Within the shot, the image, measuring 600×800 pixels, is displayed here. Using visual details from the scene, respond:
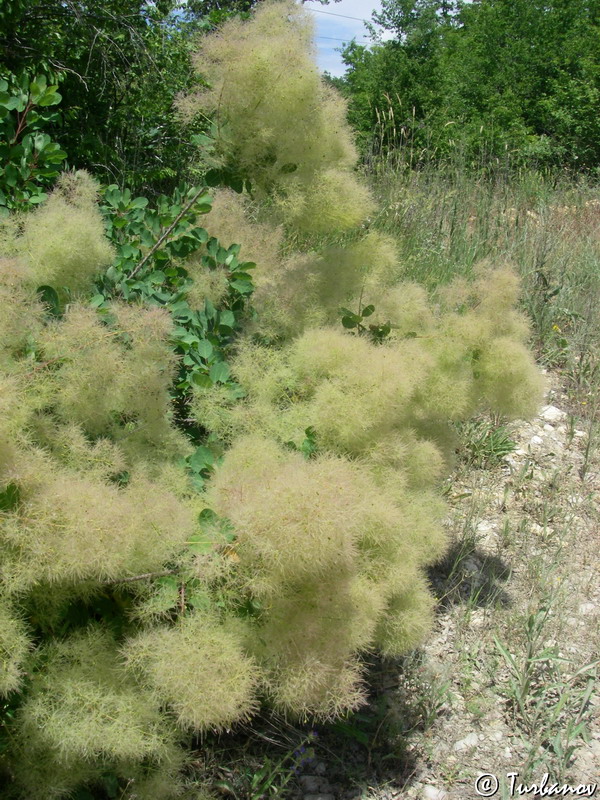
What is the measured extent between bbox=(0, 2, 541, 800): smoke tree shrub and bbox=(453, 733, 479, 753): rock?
1.50ft

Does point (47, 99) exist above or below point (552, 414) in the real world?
above

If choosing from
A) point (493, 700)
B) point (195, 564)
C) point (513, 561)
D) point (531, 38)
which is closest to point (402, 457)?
point (195, 564)

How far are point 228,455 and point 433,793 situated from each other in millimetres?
1028

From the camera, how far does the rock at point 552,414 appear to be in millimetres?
3486

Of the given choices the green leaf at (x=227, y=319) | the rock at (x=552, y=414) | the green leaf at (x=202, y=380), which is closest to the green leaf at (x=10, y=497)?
the green leaf at (x=202, y=380)

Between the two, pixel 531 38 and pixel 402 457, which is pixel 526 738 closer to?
pixel 402 457

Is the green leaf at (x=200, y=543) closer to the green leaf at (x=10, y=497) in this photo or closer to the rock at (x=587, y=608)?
the green leaf at (x=10, y=497)

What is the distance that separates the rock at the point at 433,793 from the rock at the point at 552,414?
2154 mm

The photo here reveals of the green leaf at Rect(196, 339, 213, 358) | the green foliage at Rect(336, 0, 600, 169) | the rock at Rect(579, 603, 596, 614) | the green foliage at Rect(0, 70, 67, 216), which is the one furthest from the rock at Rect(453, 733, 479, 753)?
the green foliage at Rect(336, 0, 600, 169)

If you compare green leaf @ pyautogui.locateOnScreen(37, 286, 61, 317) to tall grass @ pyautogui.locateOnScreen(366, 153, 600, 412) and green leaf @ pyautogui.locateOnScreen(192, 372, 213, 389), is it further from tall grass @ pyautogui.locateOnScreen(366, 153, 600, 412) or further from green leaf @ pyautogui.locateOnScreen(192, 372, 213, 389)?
tall grass @ pyautogui.locateOnScreen(366, 153, 600, 412)

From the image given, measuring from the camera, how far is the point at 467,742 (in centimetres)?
184

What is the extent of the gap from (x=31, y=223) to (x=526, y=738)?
5.96ft

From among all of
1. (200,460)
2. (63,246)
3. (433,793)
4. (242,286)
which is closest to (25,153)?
(63,246)

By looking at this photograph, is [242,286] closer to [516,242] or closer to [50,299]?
[50,299]
